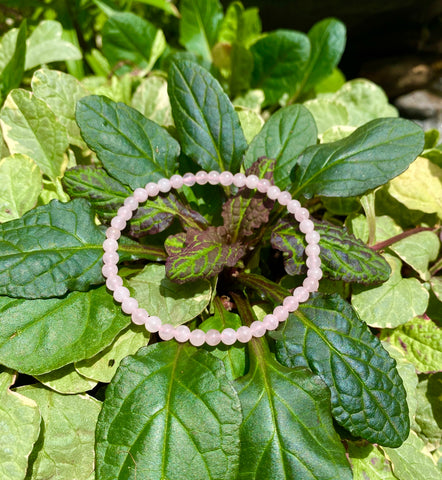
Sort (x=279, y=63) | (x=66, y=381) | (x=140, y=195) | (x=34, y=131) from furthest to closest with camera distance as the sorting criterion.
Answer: (x=279, y=63) < (x=34, y=131) < (x=140, y=195) < (x=66, y=381)

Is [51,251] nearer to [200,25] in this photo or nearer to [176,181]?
[176,181]

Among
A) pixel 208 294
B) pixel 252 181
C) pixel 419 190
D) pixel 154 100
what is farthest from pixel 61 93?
pixel 419 190

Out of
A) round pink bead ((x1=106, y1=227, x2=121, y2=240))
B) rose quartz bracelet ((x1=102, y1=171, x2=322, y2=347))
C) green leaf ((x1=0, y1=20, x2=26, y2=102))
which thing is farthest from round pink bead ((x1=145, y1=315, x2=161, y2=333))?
green leaf ((x1=0, y1=20, x2=26, y2=102))

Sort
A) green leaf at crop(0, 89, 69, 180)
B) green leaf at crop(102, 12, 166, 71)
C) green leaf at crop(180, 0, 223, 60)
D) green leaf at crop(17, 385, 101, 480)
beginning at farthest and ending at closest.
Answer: green leaf at crop(180, 0, 223, 60) < green leaf at crop(102, 12, 166, 71) < green leaf at crop(0, 89, 69, 180) < green leaf at crop(17, 385, 101, 480)

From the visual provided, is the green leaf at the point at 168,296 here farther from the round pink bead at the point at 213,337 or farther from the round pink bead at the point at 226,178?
the round pink bead at the point at 226,178

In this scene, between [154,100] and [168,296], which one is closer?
[168,296]

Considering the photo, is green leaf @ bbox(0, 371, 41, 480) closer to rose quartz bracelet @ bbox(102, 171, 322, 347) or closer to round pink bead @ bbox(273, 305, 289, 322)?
rose quartz bracelet @ bbox(102, 171, 322, 347)

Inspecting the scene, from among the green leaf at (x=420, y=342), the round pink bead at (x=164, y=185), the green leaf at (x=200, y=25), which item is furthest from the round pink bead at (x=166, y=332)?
the green leaf at (x=200, y=25)
